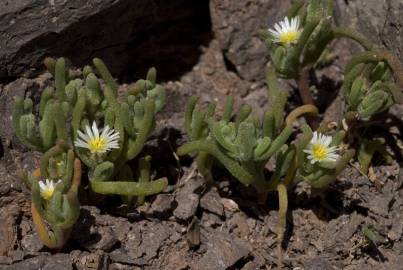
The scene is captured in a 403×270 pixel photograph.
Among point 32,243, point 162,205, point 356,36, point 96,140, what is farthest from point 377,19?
point 32,243

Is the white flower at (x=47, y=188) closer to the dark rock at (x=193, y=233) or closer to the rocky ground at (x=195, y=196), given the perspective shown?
the rocky ground at (x=195, y=196)

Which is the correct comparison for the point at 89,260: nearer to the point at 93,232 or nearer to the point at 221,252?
the point at 93,232

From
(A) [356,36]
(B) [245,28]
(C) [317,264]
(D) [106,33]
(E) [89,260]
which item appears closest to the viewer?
(E) [89,260]

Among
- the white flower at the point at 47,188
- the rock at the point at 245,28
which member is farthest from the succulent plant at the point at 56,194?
the rock at the point at 245,28

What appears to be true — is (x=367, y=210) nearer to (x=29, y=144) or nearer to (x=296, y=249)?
(x=296, y=249)

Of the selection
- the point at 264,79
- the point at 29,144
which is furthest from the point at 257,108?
the point at 29,144

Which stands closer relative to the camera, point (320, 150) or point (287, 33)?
point (320, 150)
